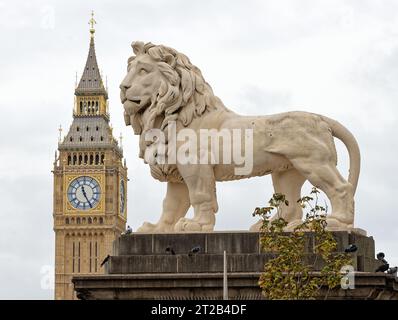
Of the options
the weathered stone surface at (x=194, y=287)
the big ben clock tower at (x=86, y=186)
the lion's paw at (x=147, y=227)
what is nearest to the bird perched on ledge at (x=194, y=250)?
the weathered stone surface at (x=194, y=287)

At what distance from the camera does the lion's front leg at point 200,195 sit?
2872cm

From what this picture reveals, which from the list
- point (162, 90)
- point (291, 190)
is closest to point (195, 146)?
point (162, 90)

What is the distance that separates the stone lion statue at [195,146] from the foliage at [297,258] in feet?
3.87

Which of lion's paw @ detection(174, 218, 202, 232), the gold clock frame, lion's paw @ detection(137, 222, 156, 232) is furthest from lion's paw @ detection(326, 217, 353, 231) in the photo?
the gold clock frame

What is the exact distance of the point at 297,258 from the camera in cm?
2619

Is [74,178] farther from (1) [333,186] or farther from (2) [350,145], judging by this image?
(1) [333,186]

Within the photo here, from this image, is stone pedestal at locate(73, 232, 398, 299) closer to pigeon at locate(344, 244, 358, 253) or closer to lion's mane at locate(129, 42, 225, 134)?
pigeon at locate(344, 244, 358, 253)

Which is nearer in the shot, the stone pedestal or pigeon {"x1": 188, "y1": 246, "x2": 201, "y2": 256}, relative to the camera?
the stone pedestal

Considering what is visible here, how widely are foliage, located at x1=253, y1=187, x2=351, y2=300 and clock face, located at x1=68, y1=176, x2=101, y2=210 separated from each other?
558ft

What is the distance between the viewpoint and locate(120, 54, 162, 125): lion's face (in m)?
29.2

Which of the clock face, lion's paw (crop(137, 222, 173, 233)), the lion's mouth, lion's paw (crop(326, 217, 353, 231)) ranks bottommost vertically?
lion's paw (crop(326, 217, 353, 231))

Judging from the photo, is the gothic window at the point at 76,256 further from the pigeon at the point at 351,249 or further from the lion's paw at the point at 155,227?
the pigeon at the point at 351,249

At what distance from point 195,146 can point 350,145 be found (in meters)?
2.96
